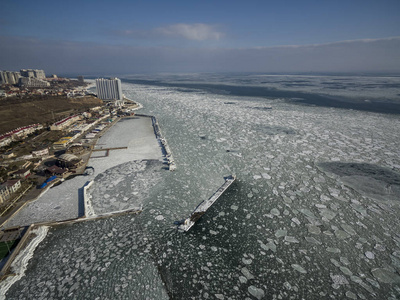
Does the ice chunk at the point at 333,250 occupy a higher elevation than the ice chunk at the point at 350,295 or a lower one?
higher

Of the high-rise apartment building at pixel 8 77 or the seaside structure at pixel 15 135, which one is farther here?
the high-rise apartment building at pixel 8 77

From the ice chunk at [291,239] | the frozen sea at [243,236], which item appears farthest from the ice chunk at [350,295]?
the ice chunk at [291,239]

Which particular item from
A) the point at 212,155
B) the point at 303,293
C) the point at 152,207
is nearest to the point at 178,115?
the point at 212,155

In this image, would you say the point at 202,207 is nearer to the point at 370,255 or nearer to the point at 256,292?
the point at 256,292

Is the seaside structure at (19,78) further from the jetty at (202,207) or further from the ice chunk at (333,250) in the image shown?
the ice chunk at (333,250)

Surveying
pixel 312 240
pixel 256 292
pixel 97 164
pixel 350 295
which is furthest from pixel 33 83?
pixel 350 295

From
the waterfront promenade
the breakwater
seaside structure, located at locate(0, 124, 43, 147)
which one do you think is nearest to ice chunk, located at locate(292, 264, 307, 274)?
the breakwater
